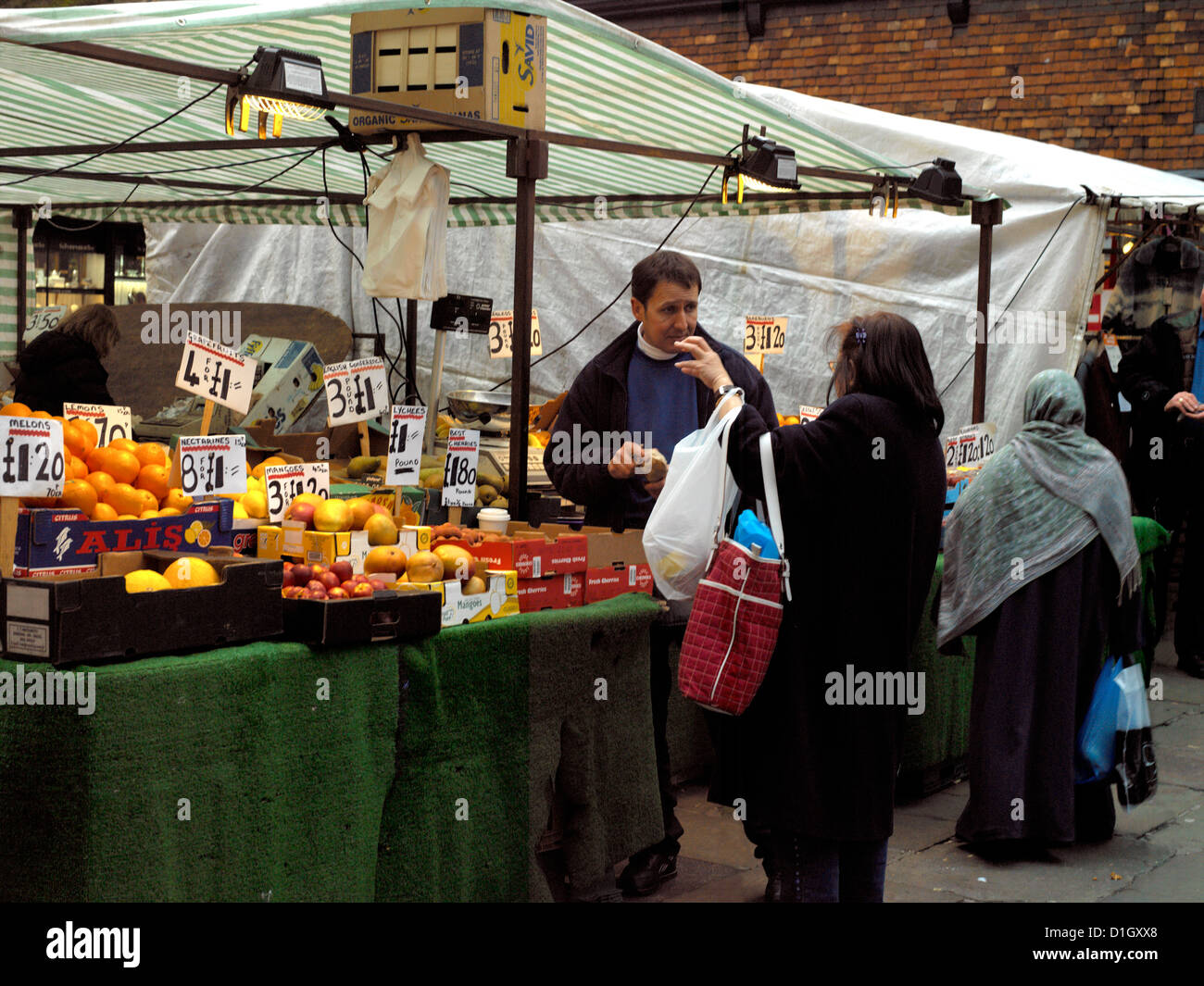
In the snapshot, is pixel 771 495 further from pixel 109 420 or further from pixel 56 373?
pixel 56 373

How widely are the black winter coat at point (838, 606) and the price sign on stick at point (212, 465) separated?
166cm

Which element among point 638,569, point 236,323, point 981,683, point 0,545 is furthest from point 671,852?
point 236,323

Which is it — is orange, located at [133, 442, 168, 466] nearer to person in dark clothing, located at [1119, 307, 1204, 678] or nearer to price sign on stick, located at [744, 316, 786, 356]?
price sign on stick, located at [744, 316, 786, 356]

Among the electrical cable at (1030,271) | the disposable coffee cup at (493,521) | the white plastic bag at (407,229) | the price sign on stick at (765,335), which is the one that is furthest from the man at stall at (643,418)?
the electrical cable at (1030,271)

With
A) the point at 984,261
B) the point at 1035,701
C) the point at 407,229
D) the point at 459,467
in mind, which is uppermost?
the point at 984,261

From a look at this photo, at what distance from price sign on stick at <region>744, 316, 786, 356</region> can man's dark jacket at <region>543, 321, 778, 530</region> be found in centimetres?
346

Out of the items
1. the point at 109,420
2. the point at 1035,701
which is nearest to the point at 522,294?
the point at 109,420

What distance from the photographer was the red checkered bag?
12.1 feet

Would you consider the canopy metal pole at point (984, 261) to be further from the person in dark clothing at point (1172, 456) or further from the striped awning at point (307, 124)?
the person in dark clothing at point (1172, 456)

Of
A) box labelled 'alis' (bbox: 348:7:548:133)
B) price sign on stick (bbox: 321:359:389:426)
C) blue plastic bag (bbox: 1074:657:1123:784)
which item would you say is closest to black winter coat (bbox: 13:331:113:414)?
box labelled 'alis' (bbox: 348:7:548:133)

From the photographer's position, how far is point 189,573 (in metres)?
3.63

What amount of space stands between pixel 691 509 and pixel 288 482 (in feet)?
4.75

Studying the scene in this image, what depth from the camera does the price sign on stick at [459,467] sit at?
16.0 feet
